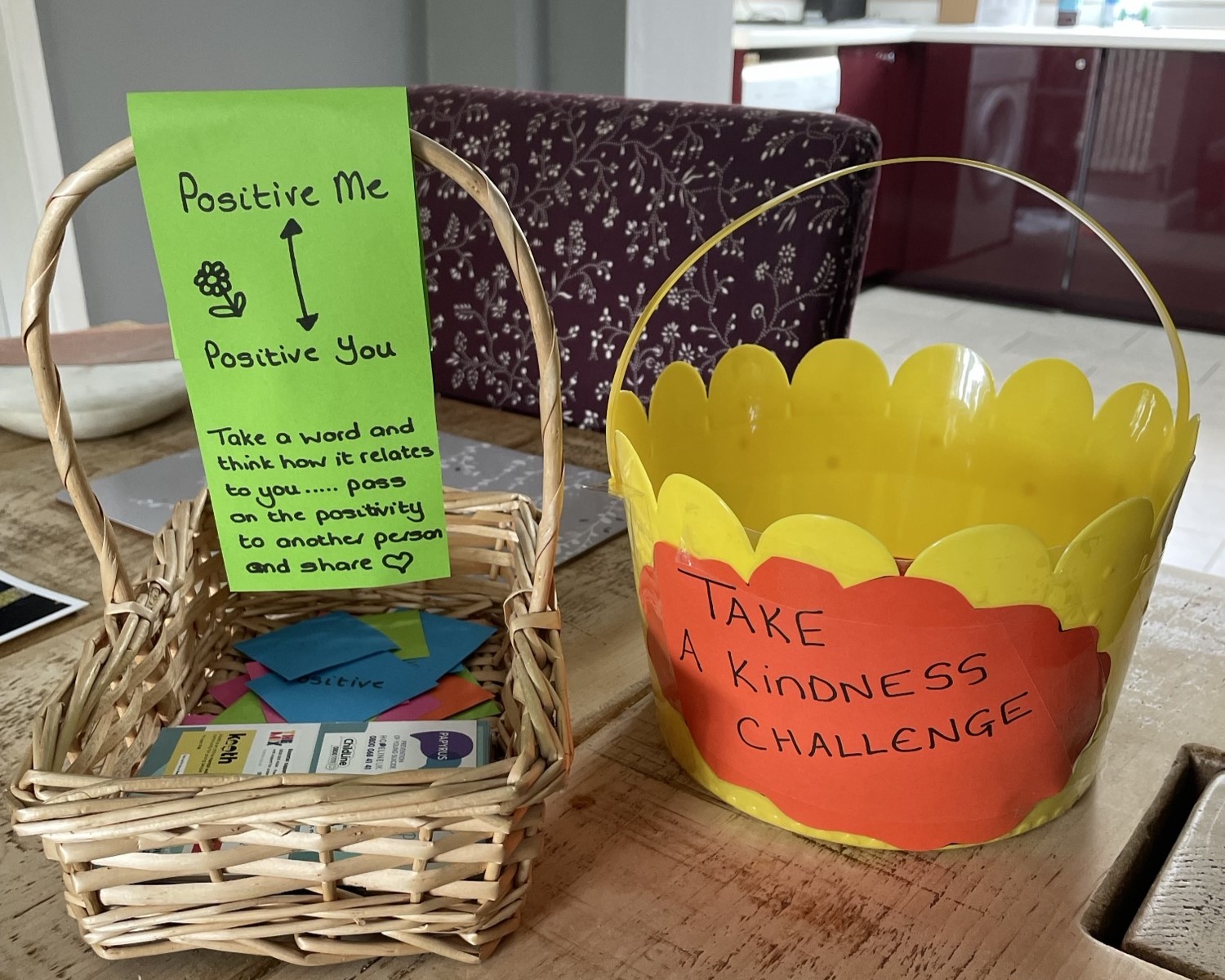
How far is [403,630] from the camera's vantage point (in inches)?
27.6

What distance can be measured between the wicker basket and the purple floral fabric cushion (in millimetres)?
534

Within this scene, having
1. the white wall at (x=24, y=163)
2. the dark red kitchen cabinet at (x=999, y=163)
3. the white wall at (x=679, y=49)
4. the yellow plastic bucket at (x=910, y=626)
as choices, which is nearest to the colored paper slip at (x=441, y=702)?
the yellow plastic bucket at (x=910, y=626)

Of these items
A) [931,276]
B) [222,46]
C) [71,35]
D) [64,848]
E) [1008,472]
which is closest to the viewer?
[64,848]

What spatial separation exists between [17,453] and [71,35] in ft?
4.68

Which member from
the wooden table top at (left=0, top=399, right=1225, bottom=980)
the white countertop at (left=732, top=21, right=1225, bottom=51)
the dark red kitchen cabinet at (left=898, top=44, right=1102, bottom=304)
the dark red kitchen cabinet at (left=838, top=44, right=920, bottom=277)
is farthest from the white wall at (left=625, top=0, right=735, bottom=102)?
the wooden table top at (left=0, top=399, right=1225, bottom=980)

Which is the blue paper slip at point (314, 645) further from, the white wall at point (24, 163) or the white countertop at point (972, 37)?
the white countertop at point (972, 37)

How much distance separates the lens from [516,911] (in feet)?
1.61

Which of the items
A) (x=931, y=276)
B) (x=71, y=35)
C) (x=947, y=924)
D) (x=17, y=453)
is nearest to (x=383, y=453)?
(x=947, y=924)

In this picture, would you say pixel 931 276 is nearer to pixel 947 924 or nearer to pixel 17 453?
A: pixel 17 453

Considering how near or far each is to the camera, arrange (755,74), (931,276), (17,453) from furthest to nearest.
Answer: (931,276) → (755,74) → (17,453)

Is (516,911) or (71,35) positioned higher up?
(71,35)

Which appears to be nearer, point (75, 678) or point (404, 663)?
point (75, 678)

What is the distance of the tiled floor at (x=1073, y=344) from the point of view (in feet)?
9.34

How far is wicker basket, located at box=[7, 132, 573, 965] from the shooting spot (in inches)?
17.2
